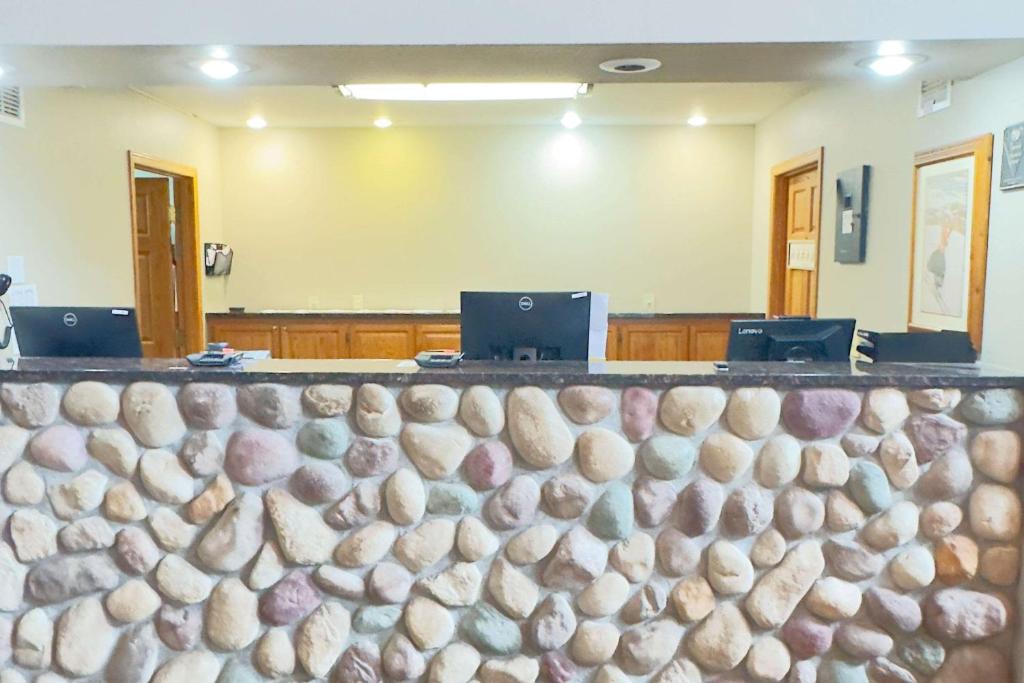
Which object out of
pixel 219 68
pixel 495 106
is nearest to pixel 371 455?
pixel 219 68

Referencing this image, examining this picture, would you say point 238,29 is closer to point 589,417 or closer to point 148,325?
point 589,417

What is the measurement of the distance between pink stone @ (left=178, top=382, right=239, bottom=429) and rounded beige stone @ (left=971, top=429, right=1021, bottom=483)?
1.87 m

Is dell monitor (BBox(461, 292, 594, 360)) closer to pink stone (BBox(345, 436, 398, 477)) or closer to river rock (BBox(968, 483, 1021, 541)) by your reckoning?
pink stone (BBox(345, 436, 398, 477))

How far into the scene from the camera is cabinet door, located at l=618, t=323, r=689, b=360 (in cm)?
582

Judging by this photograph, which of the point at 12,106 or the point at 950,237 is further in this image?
the point at 12,106

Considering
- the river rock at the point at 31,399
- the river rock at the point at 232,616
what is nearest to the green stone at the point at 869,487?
the river rock at the point at 232,616

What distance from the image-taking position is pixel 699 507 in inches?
79.0

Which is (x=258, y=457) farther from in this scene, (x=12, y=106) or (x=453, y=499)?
(x=12, y=106)

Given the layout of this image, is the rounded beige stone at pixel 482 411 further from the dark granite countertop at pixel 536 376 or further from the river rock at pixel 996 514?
the river rock at pixel 996 514

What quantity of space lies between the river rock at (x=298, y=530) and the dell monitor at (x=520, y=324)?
724 millimetres

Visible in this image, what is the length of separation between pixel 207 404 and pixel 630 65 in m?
1.73

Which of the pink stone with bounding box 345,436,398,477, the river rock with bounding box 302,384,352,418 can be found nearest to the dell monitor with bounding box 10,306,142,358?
the river rock with bounding box 302,384,352,418

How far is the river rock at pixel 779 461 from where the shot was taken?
6.59 feet

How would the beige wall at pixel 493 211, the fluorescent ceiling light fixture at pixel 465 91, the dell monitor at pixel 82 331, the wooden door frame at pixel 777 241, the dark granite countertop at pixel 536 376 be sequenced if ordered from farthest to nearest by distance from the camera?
the beige wall at pixel 493 211, the wooden door frame at pixel 777 241, the fluorescent ceiling light fixture at pixel 465 91, the dell monitor at pixel 82 331, the dark granite countertop at pixel 536 376
